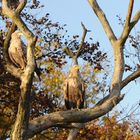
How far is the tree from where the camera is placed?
252 inches

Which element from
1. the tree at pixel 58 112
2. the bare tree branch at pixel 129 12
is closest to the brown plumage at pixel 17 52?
the tree at pixel 58 112

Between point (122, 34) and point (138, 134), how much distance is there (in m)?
15.7

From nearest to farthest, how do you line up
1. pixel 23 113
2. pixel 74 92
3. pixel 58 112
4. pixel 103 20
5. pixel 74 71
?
pixel 23 113
pixel 58 112
pixel 103 20
pixel 74 92
pixel 74 71

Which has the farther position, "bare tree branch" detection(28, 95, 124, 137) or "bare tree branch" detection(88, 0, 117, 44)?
"bare tree branch" detection(88, 0, 117, 44)

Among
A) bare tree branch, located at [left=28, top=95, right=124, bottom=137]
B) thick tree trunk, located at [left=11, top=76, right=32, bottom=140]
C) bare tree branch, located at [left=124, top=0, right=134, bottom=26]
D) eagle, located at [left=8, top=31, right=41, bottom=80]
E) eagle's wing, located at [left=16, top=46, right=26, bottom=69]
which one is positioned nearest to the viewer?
thick tree trunk, located at [left=11, top=76, right=32, bottom=140]

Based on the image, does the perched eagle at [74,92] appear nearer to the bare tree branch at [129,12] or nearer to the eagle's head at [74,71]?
the eagle's head at [74,71]

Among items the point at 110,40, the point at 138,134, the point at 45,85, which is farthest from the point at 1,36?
the point at 138,134

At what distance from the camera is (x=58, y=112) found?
7047mm

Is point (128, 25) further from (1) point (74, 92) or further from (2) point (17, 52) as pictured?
(2) point (17, 52)

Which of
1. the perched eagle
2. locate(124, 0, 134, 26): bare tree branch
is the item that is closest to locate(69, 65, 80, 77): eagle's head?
the perched eagle

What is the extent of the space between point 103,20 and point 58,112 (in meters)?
2.35

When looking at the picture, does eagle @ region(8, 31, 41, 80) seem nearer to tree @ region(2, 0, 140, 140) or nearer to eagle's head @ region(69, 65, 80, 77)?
eagle's head @ region(69, 65, 80, 77)

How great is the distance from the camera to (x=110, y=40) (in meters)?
8.38

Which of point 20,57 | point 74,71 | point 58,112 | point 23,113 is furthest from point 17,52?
point 23,113
